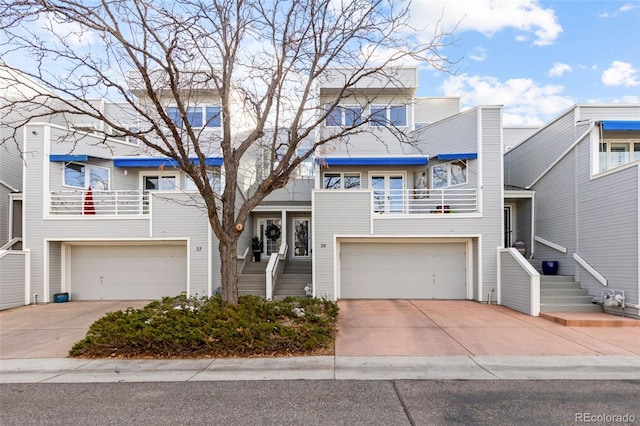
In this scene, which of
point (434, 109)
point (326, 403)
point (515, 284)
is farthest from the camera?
point (434, 109)

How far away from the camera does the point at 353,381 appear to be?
502 cm

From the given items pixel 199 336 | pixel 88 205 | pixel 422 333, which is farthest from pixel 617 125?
pixel 88 205

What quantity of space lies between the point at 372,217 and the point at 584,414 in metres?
8.11

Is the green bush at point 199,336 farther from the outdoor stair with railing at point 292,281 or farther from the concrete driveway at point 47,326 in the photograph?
the outdoor stair with railing at point 292,281

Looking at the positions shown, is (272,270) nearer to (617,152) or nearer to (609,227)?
(609,227)

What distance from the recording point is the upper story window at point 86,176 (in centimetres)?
1314

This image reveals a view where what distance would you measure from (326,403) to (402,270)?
8.62 m

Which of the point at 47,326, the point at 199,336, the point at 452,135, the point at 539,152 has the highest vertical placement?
the point at 452,135

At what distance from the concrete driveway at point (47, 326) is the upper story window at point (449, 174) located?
38.5ft

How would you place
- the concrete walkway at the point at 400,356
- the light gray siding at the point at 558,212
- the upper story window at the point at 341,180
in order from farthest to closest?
the upper story window at the point at 341,180 < the light gray siding at the point at 558,212 < the concrete walkway at the point at 400,356

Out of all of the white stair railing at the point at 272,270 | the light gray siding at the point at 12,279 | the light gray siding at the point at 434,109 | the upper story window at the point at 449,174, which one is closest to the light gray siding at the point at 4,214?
the light gray siding at the point at 12,279

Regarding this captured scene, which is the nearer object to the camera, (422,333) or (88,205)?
(422,333)

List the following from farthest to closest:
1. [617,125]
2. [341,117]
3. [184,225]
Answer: [341,117]
[184,225]
[617,125]

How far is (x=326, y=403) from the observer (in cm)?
430
